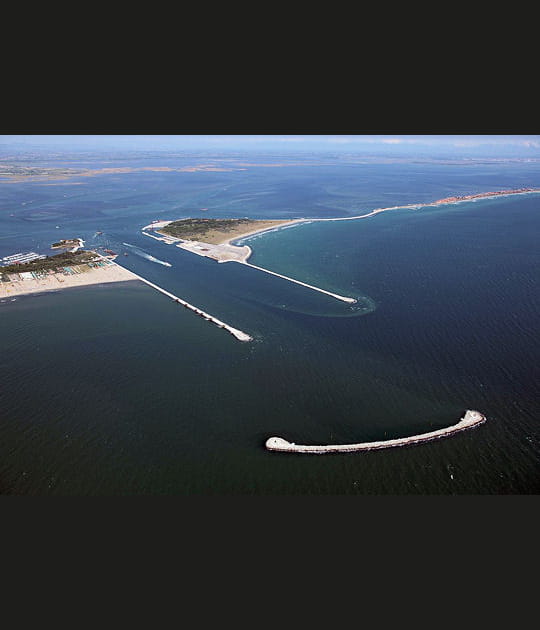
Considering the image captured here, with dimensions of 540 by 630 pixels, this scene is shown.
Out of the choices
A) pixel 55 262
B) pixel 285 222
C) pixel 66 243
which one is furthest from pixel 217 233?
pixel 55 262

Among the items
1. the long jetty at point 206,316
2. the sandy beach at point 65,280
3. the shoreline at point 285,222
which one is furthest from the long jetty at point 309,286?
the sandy beach at point 65,280

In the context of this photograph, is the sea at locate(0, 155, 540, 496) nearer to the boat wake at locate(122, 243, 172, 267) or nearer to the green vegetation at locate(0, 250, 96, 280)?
the boat wake at locate(122, 243, 172, 267)

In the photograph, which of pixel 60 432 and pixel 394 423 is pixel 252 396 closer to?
pixel 394 423

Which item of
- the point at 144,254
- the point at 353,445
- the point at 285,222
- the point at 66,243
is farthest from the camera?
the point at 285,222

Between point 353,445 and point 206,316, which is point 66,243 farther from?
point 353,445

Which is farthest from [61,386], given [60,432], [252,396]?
[252,396]
